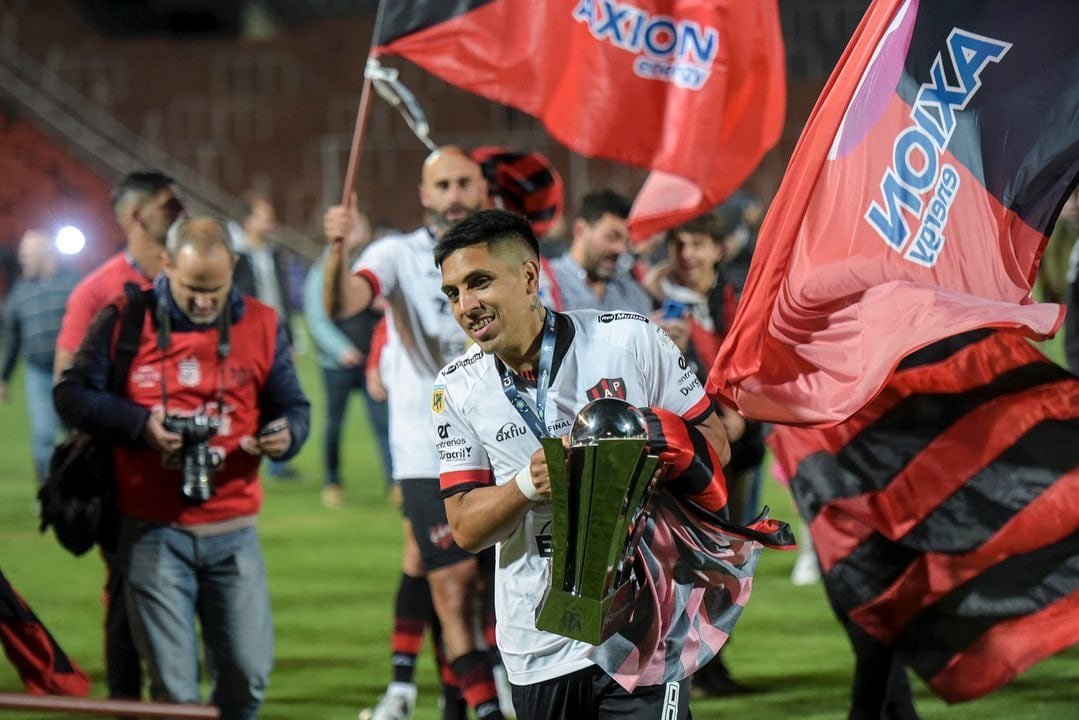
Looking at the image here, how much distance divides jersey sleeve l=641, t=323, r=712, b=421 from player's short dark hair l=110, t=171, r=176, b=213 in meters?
3.14

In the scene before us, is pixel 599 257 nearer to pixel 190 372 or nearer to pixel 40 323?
pixel 190 372

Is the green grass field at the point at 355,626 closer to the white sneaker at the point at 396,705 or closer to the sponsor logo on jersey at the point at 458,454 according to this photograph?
the white sneaker at the point at 396,705

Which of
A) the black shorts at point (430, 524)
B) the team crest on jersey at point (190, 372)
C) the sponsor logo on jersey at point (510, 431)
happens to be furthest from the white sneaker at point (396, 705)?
the sponsor logo on jersey at point (510, 431)

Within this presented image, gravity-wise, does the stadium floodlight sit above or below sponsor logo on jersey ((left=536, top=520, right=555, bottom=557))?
above

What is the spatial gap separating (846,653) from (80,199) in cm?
2946

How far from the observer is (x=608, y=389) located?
14.2ft

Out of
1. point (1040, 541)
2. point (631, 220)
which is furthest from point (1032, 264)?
point (631, 220)

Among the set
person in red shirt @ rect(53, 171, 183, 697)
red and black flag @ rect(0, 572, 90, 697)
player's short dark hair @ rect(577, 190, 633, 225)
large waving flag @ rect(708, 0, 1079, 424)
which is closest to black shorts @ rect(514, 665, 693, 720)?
large waving flag @ rect(708, 0, 1079, 424)

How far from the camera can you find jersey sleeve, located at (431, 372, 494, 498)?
173 inches

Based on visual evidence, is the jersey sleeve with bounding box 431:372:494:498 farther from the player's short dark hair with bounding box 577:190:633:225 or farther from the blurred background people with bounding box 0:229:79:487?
the blurred background people with bounding box 0:229:79:487

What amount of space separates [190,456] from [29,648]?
40.8 inches

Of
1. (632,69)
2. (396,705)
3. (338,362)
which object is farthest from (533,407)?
(338,362)

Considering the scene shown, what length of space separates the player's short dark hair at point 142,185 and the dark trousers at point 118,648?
1575mm

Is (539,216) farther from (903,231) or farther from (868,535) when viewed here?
(903,231)
